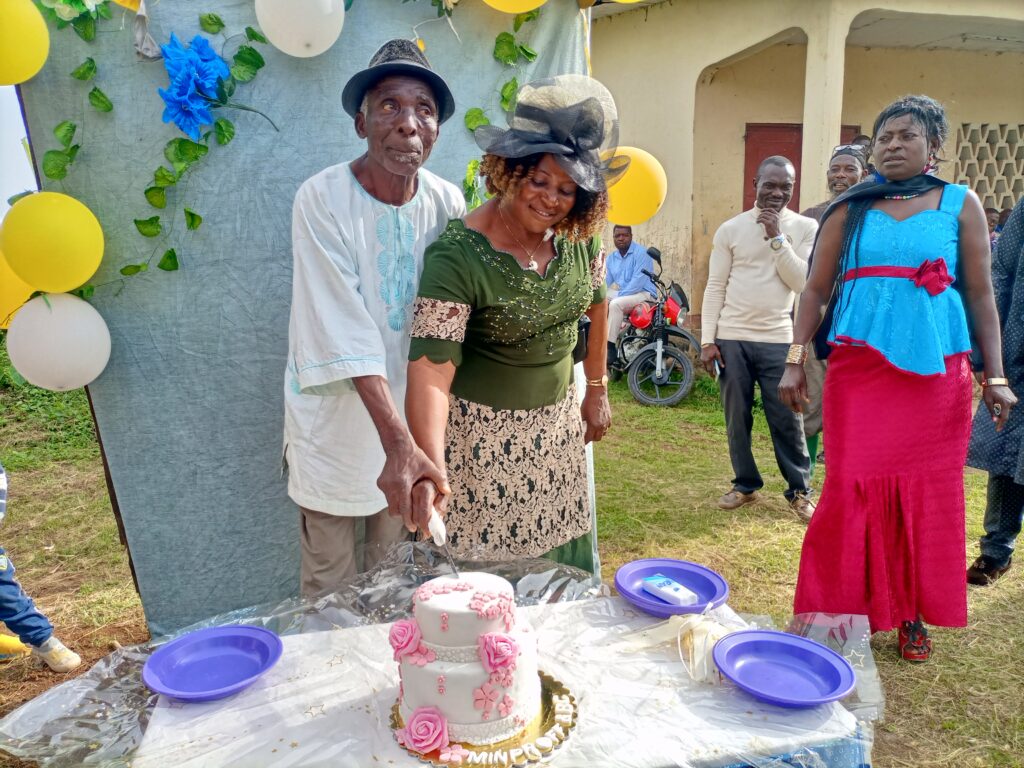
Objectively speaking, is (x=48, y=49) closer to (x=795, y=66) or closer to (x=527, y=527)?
(x=527, y=527)

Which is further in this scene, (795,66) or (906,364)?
(795,66)

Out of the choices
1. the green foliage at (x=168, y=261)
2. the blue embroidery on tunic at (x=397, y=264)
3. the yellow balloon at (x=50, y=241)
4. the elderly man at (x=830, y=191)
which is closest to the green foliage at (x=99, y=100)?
the yellow balloon at (x=50, y=241)

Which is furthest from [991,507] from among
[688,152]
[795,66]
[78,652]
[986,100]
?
[986,100]

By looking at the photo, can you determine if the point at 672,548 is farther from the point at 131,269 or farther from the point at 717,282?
the point at 131,269

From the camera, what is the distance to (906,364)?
2408 mm

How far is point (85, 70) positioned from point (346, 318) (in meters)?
1.32

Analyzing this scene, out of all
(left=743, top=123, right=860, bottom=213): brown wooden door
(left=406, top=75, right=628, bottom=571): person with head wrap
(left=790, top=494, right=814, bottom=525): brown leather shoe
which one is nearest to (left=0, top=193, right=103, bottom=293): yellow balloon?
(left=406, top=75, right=628, bottom=571): person with head wrap

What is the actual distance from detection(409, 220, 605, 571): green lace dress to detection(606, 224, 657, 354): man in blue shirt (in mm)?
5126

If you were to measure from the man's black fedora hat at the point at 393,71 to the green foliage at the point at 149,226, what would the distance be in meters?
0.91

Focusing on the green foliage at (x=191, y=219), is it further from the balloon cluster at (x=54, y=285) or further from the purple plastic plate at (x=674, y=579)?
the purple plastic plate at (x=674, y=579)

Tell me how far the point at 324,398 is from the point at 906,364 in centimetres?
180

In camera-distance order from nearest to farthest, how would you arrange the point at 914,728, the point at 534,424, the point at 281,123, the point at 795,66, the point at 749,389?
the point at 534,424 → the point at 914,728 → the point at 281,123 → the point at 749,389 → the point at 795,66

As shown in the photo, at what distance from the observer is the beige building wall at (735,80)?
6.86 meters

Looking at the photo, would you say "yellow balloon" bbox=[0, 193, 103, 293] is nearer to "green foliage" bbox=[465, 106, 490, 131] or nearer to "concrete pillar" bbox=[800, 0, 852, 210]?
"green foliage" bbox=[465, 106, 490, 131]
